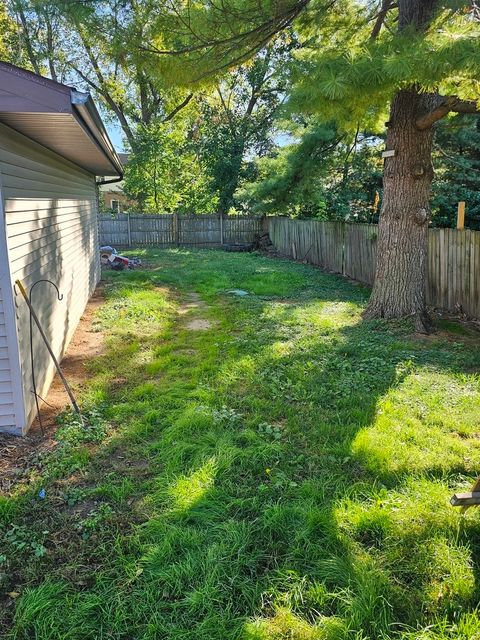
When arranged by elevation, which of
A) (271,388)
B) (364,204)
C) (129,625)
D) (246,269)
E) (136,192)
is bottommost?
(129,625)

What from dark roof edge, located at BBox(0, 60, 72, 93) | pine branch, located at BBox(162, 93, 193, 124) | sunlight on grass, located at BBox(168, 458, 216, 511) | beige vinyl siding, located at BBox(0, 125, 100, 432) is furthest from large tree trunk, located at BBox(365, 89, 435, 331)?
pine branch, located at BBox(162, 93, 193, 124)

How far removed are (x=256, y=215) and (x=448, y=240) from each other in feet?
39.8

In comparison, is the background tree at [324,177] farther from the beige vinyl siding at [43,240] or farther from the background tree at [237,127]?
the beige vinyl siding at [43,240]

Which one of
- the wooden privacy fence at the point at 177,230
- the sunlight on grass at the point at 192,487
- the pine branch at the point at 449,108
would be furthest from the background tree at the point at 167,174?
the sunlight on grass at the point at 192,487

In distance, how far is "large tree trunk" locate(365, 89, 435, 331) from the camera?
18.5 ft

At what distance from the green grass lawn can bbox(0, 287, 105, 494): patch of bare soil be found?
123 mm

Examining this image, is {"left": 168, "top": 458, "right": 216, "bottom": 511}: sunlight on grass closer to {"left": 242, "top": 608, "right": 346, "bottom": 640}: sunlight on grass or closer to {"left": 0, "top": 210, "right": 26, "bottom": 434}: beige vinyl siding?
{"left": 242, "top": 608, "right": 346, "bottom": 640}: sunlight on grass

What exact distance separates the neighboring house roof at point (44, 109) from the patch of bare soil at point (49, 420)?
7.23 ft

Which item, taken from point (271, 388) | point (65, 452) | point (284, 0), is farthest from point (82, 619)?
point (284, 0)

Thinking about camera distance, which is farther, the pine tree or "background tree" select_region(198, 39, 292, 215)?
"background tree" select_region(198, 39, 292, 215)

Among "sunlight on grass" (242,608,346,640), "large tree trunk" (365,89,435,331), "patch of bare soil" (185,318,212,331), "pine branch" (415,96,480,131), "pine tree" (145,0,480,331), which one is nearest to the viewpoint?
"sunlight on grass" (242,608,346,640)

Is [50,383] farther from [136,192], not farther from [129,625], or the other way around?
[136,192]

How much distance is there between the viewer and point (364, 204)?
13203mm

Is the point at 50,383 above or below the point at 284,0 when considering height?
below
